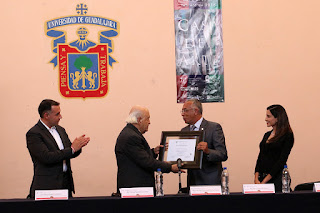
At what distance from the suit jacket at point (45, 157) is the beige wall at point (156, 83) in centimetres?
170

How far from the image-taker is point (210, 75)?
7438 mm

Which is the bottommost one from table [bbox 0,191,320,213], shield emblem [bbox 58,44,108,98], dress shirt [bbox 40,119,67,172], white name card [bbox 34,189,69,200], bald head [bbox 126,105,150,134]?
table [bbox 0,191,320,213]

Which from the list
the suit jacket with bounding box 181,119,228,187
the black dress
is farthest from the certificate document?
the black dress

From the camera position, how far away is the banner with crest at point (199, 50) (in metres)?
7.41

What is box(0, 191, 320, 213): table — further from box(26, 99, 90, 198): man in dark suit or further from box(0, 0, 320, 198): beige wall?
box(0, 0, 320, 198): beige wall

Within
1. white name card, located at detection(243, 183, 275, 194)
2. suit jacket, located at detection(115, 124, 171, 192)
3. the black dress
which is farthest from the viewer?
the black dress

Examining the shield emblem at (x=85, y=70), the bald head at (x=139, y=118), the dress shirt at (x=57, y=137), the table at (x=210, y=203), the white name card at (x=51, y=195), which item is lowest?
the table at (x=210, y=203)

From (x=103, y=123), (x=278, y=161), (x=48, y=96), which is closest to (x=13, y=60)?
(x=48, y=96)

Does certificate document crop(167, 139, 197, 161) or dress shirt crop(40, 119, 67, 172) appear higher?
dress shirt crop(40, 119, 67, 172)

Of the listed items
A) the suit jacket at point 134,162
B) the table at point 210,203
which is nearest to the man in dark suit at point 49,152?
the suit jacket at point 134,162

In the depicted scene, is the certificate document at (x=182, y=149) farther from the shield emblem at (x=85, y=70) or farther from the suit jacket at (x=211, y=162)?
the shield emblem at (x=85, y=70)

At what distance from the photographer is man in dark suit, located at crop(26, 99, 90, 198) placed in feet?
17.8

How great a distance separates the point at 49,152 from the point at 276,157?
2.16 m

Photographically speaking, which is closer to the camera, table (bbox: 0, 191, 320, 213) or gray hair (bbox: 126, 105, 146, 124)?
table (bbox: 0, 191, 320, 213)
